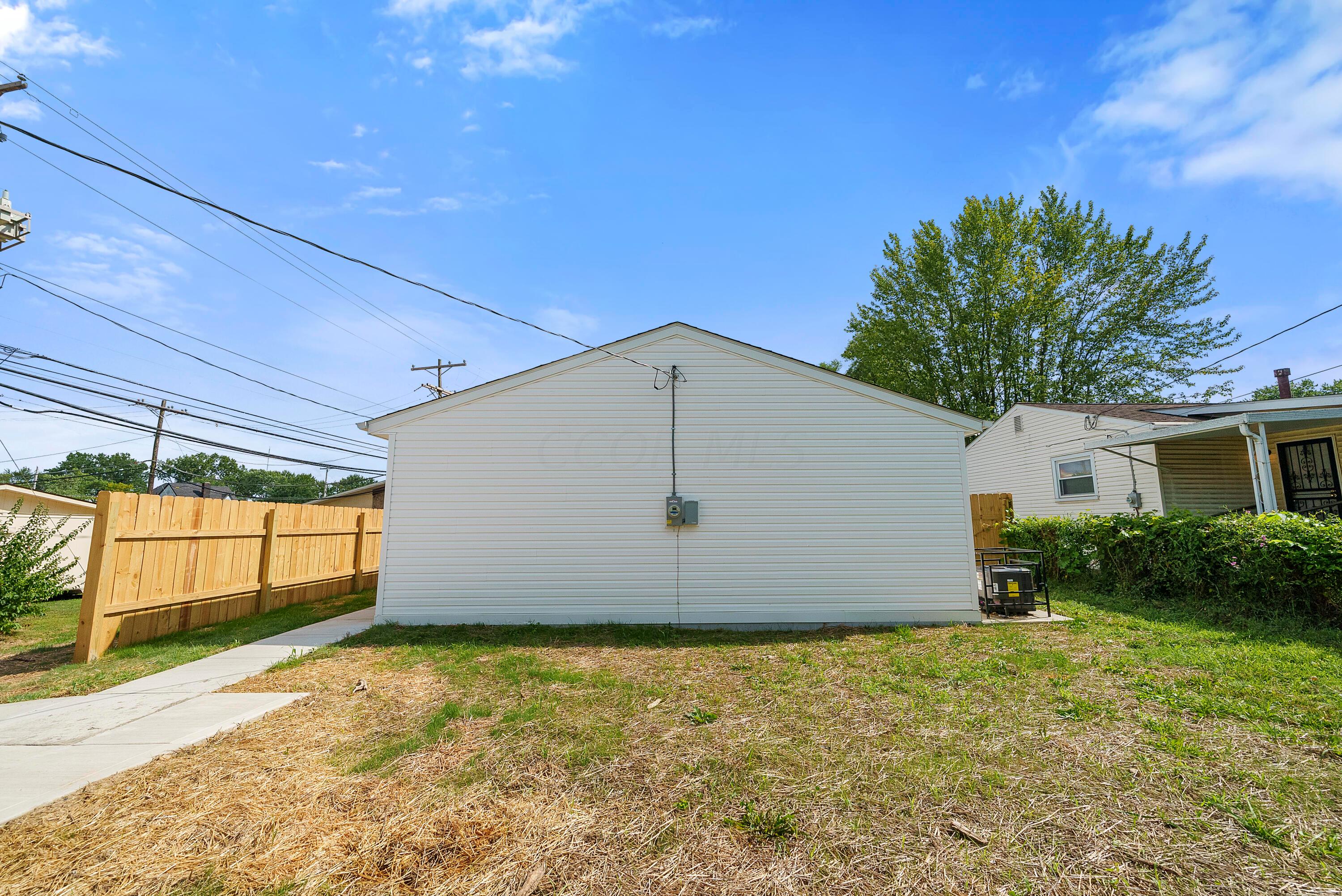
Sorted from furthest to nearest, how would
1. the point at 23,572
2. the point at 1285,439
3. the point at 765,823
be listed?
1. the point at 1285,439
2. the point at 23,572
3. the point at 765,823

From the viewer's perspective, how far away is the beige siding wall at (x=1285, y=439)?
9.96 m

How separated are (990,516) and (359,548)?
15362mm

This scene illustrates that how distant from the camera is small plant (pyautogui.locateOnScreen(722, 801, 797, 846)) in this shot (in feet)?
8.68

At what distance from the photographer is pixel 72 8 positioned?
5.18m

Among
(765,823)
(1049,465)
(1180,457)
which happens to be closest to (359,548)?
(765,823)

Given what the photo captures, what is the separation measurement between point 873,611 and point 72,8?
1096 cm

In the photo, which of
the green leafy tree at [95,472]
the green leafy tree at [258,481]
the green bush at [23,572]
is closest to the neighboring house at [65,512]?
the green bush at [23,572]

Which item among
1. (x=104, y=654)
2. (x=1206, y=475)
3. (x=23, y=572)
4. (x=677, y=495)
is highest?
(x=1206, y=475)

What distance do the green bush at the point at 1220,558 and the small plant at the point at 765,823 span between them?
26.5ft

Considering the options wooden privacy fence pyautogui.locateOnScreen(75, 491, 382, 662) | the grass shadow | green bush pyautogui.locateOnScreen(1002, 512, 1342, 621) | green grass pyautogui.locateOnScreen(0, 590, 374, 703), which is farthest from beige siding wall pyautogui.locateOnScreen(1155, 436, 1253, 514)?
wooden privacy fence pyautogui.locateOnScreen(75, 491, 382, 662)

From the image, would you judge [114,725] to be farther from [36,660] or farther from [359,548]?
[359,548]

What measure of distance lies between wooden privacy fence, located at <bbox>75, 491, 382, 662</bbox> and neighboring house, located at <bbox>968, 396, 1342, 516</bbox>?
14166 millimetres

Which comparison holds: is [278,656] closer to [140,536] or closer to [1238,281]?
[140,536]

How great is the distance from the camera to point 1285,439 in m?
10.8
